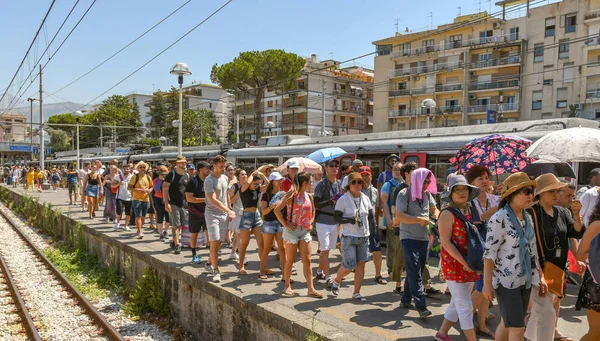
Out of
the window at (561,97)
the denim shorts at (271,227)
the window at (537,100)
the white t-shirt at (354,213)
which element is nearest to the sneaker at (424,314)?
the white t-shirt at (354,213)

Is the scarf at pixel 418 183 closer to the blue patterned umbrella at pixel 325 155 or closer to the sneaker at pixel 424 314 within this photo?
the sneaker at pixel 424 314

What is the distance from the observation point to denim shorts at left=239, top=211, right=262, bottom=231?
24.8 ft

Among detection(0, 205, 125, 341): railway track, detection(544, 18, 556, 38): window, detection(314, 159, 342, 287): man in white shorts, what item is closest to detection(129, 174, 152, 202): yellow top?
detection(0, 205, 125, 341): railway track

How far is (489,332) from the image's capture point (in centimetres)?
509

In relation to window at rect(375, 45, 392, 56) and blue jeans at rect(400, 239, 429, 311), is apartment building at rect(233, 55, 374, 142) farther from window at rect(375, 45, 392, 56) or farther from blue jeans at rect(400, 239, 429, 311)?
blue jeans at rect(400, 239, 429, 311)

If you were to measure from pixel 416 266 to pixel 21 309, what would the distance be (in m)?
7.21

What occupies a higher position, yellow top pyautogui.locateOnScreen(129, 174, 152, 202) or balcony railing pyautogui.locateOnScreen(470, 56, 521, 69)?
balcony railing pyautogui.locateOnScreen(470, 56, 521, 69)

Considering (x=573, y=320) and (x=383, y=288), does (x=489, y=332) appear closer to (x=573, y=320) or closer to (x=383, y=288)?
(x=573, y=320)

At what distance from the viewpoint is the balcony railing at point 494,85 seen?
4584 cm

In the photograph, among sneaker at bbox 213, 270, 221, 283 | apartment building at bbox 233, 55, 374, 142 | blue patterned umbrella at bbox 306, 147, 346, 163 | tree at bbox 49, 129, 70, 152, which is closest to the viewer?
sneaker at bbox 213, 270, 221, 283

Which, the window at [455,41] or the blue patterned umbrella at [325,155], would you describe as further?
the window at [455,41]

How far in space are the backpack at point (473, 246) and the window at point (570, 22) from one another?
44712 mm

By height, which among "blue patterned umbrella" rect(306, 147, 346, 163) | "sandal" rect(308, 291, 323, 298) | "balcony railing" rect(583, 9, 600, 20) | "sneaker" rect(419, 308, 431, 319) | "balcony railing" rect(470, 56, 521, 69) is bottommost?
"sandal" rect(308, 291, 323, 298)

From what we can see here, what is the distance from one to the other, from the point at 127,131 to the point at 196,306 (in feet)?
241
